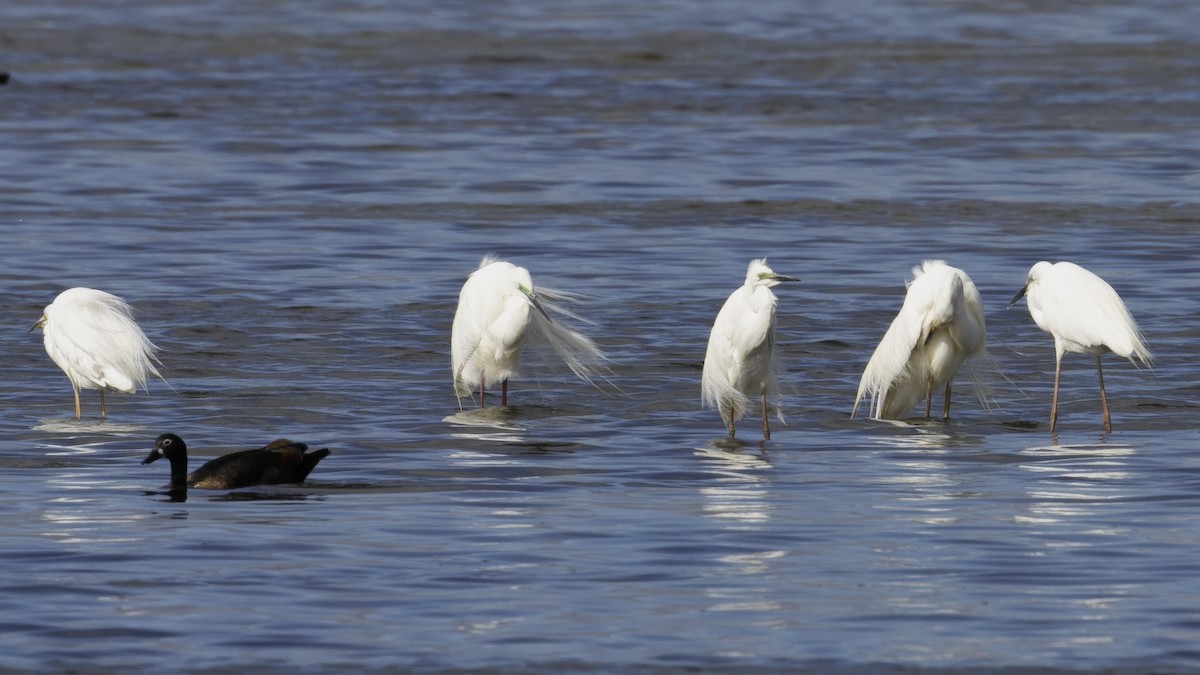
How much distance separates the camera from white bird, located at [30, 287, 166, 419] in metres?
12.6

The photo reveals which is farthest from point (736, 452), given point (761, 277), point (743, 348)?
point (761, 277)

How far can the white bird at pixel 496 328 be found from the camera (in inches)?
531

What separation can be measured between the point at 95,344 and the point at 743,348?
3710mm

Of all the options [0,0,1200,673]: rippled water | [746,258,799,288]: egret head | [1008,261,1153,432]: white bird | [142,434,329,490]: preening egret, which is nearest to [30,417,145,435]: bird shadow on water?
[0,0,1200,673]: rippled water

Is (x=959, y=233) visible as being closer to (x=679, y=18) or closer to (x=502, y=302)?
(x=502, y=302)

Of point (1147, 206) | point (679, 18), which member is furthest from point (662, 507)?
point (679, 18)

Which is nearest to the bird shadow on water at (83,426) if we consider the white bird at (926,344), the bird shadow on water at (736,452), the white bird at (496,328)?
the white bird at (496,328)

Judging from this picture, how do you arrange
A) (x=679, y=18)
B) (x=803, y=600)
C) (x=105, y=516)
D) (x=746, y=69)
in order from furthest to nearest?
(x=679, y=18), (x=746, y=69), (x=105, y=516), (x=803, y=600)

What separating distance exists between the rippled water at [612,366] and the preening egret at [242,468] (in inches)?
6.2

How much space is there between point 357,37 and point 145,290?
868 inches

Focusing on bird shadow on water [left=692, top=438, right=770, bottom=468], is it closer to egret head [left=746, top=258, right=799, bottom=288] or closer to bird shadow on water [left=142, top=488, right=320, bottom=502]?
egret head [left=746, top=258, right=799, bottom=288]

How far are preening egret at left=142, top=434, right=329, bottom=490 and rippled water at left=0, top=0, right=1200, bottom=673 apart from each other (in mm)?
156

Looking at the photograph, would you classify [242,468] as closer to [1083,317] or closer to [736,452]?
[736,452]

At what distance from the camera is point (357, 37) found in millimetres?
39188
